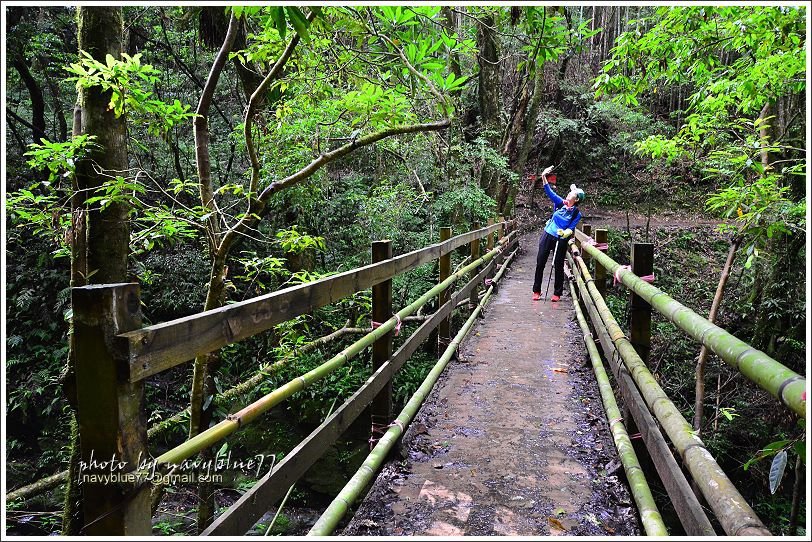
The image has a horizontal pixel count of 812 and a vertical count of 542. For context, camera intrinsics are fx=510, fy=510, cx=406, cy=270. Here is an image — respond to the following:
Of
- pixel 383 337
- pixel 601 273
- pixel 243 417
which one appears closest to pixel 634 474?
pixel 383 337

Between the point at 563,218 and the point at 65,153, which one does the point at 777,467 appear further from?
the point at 563,218

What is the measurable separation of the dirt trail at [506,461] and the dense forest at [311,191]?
847mm

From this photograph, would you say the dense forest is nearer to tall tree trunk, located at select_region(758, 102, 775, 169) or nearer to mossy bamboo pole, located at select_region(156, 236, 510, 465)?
tall tree trunk, located at select_region(758, 102, 775, 169)

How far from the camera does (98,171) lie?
3041 mm

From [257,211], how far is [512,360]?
9.87 ft

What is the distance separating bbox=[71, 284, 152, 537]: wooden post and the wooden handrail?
1.3 inches

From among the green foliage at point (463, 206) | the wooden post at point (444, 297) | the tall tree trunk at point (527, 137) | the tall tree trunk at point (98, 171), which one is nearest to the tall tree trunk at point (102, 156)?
the tall tree trunk at point (98, 171)

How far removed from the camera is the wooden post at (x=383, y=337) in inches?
123

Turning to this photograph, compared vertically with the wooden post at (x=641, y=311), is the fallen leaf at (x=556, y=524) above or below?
below

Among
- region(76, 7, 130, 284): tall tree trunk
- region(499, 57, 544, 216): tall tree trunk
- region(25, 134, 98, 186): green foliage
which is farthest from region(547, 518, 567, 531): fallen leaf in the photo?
region(499, 57, 544, 216): tall tree trunk

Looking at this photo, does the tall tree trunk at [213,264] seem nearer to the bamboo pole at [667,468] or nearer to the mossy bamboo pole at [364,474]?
the mossy bamboo pole at [364,474]

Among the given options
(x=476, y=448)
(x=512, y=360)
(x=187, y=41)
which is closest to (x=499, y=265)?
(x=512, y=360)

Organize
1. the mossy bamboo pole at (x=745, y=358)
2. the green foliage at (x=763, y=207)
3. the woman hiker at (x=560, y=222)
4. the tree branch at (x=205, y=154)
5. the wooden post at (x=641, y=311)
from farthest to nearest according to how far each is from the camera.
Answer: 1. the woman hiker at (x=560, y=222)
2. the green foliage at (x=763, y=207)
3. the tree branch at (x=205, y=154)
4. the wooden post at (x=641, y=311)
5. the mossy bamboo pole at (x=745, y=358)

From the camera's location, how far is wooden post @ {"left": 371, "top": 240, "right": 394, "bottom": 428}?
3125 millimetres
